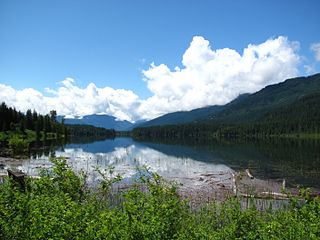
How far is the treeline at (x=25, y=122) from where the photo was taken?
4887 inches

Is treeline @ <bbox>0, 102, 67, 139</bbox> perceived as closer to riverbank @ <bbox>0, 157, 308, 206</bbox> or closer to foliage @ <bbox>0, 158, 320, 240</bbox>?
riverbank @ <bbox>0, 157, 308, 206</bbox>

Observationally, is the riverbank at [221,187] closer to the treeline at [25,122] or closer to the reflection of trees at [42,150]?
the reflection of trees at [42,150]

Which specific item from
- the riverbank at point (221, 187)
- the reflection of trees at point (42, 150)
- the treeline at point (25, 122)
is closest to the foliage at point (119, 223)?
the riverbank at point (221, 187)

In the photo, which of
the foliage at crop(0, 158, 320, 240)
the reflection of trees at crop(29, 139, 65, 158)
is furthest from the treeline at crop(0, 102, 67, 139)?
the foliage at crop(0, 158, 320, 240)

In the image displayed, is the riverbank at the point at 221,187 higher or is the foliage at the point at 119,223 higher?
the foliage at the point at 119,223

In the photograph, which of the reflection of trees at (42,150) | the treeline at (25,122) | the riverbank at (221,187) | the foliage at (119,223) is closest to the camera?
the foliage at (119,223)

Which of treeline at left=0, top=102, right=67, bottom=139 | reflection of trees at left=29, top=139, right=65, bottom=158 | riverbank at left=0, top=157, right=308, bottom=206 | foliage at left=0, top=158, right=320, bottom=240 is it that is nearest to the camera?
foliage at left=0, top=158, right=320, bottom=240

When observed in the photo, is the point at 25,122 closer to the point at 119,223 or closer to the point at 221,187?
the point at 221,187

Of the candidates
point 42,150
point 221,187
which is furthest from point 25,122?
point 221,187

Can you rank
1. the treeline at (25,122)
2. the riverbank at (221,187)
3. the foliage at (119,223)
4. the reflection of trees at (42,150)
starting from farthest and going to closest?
1. the treeline at (25,122)
2. the reflection of trees at (42,150)
3. the riverbank at (221,187)
4. the foliage at (119,223)

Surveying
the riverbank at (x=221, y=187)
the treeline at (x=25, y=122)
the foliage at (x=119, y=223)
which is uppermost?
the treeline at (x=25, y=122)

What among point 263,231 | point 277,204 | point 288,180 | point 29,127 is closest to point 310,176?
point 288,180

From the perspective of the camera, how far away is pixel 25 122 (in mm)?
139625

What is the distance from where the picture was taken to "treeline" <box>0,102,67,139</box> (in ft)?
407
